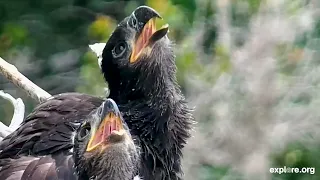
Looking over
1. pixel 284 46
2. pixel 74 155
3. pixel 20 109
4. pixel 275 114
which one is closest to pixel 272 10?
pixel 284 46

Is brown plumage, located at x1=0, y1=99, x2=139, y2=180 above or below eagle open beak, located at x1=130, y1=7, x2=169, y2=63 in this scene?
below

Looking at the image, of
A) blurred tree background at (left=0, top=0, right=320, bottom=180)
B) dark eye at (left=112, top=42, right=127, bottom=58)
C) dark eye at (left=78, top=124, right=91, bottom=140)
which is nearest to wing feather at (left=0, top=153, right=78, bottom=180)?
dark eye at (left=78, top=124, right=91, bottom=140)

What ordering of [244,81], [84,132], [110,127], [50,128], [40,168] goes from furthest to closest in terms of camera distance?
1. [244,81]
2. [50,128]
3. [40,168]
4. [84,132]
5. [110,127]

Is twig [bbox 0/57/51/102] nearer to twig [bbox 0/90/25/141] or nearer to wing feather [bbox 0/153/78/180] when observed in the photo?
twig [bbox 0/90/25/141]

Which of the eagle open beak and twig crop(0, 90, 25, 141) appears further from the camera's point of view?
twig crop(0, 90, 25, 141)

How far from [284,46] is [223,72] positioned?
244 mm

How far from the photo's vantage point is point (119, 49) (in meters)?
2.52

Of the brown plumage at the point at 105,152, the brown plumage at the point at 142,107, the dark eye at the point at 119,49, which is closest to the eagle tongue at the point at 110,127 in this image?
the brown plumage at the point at 105,152

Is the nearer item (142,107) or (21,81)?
(142,107)

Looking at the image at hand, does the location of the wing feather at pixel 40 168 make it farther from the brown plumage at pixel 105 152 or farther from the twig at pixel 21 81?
the twig at pixel 21 81

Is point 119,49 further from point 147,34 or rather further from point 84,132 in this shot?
point 84,132

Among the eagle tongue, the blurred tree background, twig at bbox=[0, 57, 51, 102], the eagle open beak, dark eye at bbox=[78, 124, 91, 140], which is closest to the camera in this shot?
the eagle tongue

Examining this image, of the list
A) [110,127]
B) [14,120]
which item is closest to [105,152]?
[110,127]

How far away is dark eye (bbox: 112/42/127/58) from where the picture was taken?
8.25ft
